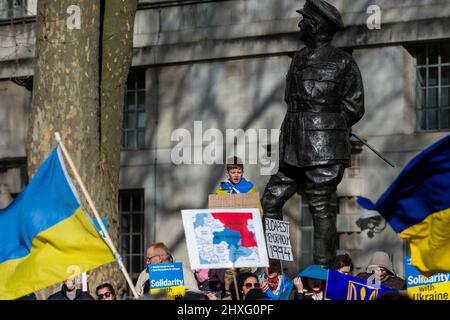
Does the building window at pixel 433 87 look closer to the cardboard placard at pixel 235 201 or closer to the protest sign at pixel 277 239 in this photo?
the cardboard placard at pixel 235 201

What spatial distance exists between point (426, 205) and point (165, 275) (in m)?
4.26

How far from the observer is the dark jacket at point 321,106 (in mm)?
15992

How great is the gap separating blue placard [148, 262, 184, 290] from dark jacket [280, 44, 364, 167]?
5.14 ft

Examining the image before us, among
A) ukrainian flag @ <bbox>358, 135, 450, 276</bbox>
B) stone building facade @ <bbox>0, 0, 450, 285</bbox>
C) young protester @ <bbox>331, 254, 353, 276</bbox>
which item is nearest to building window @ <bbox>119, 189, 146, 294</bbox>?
stone building facade @ <bbox>0, 0, 450, 285</bbox>

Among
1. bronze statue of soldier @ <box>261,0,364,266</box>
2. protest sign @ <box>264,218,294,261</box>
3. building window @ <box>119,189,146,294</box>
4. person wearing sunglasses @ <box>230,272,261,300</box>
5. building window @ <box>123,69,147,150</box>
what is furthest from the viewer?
building window @ <box>123,69,147,150</box>

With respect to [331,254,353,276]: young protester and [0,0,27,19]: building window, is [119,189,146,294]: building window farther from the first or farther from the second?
[331,254,353,276]: young protester

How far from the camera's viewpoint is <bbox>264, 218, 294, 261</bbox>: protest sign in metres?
15.5

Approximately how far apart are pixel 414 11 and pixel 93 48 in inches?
330

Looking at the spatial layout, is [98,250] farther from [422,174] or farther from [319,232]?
[319,232]

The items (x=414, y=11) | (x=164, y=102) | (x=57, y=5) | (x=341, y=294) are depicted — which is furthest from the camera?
(x=164, y=102)

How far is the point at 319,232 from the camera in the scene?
52.4ft

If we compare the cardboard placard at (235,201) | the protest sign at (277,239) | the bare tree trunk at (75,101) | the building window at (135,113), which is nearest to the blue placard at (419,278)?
the protest sign at (277,239)

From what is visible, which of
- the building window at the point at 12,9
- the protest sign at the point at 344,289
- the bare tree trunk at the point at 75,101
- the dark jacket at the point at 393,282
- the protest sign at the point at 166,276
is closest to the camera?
the protest sign at the point at 344,289

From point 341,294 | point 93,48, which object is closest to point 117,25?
point 93,48
